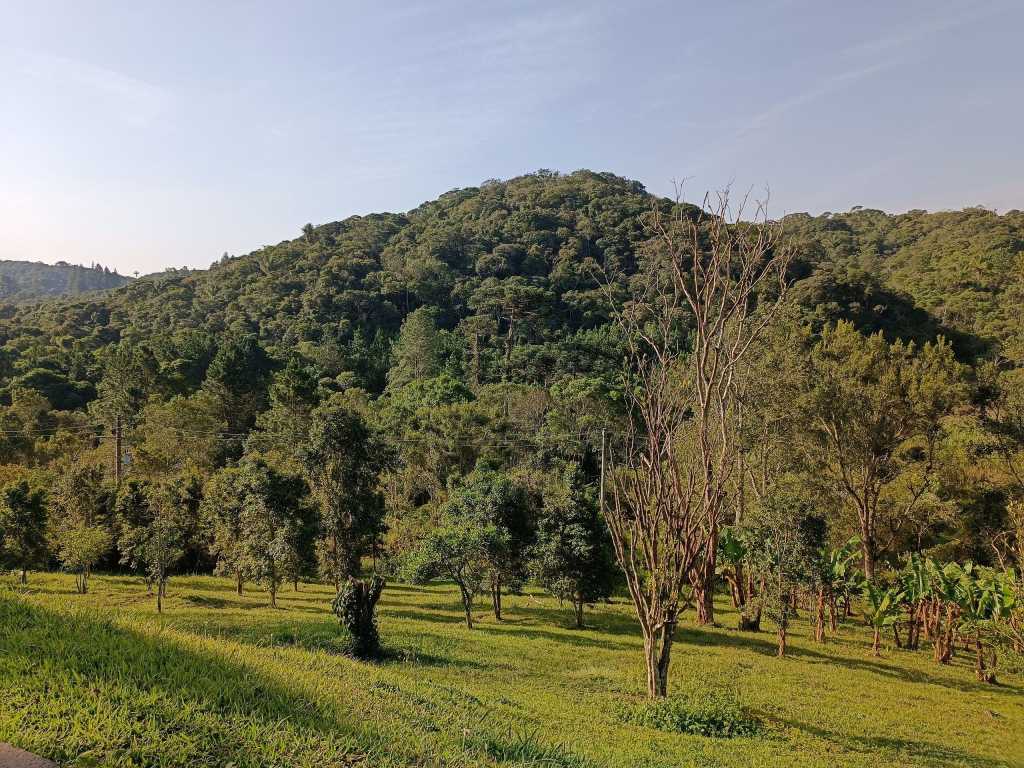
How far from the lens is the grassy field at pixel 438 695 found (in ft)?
14.4

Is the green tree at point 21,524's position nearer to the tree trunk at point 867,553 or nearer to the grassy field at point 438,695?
the grassy field at point 438,695

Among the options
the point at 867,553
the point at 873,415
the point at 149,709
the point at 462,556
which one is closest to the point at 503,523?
the point at 462,556

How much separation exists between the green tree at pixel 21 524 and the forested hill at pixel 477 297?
27631mm

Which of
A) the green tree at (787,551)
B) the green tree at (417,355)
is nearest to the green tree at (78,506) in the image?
the green tree at (787,551)

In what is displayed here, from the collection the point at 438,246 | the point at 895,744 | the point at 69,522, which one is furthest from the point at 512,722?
the point at 438,246

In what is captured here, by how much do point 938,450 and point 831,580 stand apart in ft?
44.3

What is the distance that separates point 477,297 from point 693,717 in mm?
70068

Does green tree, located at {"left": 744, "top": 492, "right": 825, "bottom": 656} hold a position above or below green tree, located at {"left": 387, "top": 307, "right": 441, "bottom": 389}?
below

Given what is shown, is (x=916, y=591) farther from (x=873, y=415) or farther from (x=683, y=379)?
(x=683, y=379)

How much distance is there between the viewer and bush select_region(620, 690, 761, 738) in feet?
32.0

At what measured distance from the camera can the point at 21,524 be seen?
77.7 ft

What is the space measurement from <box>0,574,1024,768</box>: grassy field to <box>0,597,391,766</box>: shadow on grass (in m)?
0.02

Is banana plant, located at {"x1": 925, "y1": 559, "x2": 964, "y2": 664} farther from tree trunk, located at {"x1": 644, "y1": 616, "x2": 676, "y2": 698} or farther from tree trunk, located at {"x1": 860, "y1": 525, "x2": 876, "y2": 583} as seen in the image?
tree trunk, located at {"x1": 644, "y1": 616, "x2": 676, "y2": 698}

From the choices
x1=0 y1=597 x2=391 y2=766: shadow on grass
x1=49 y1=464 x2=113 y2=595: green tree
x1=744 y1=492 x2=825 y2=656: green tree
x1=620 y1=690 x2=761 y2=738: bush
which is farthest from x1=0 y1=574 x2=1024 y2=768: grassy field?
x1=49 y1=464 x2=113 y2=595: green tree
